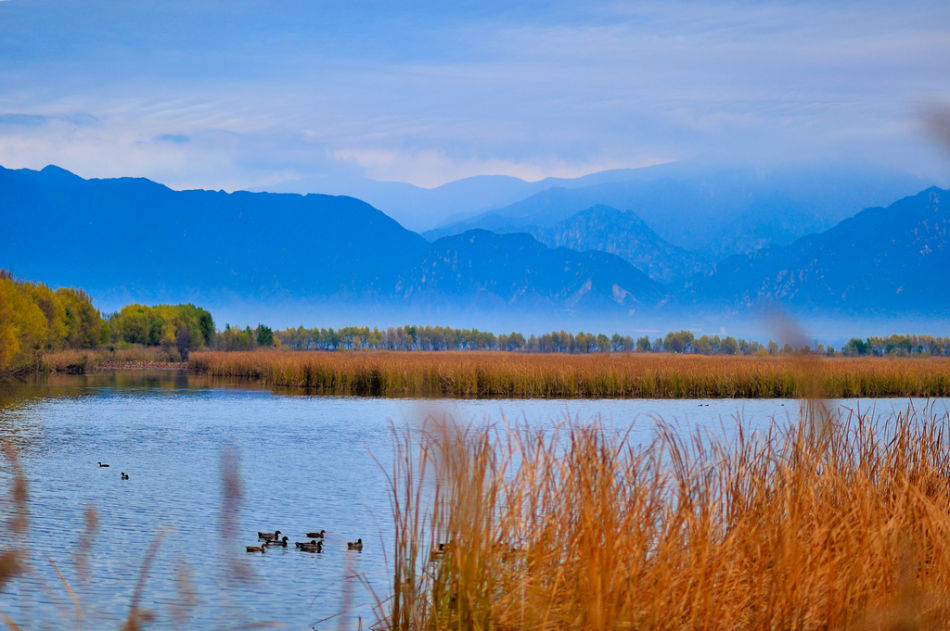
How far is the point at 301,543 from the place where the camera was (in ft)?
34.9

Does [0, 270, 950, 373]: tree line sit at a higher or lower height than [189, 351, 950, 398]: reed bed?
higher

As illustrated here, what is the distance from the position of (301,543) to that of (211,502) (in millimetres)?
3674

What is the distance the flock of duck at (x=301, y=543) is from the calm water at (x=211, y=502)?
12 centimetres

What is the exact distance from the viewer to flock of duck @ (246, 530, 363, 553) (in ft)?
34.6

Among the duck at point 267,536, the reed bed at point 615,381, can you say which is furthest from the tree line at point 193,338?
the duck at point 267,536

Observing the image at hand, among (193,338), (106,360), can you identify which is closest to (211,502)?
(106,360)

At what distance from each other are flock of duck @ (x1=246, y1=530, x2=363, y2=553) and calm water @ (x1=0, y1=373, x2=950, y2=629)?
0.12 meters

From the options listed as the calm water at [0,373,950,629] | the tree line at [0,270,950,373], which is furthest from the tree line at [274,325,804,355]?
the calm water at [0,373,950,629]

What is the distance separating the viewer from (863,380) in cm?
3869

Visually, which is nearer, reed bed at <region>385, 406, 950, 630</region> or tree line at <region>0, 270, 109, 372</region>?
reed bed at <region>385, 406, 950, 630</region>

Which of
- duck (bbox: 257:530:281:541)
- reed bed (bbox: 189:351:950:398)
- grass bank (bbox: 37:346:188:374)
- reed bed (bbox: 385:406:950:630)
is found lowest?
duck (bbox: 257:530:281:541)

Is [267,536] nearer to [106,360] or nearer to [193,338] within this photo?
[106,360]

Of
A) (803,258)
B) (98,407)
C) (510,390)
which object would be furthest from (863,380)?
(803,258)

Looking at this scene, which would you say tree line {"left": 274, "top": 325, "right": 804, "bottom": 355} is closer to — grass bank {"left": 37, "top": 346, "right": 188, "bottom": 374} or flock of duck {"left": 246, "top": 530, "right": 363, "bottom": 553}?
grass bank {"left": 37, "top": 346, "right": 188, "bottom": 374}
